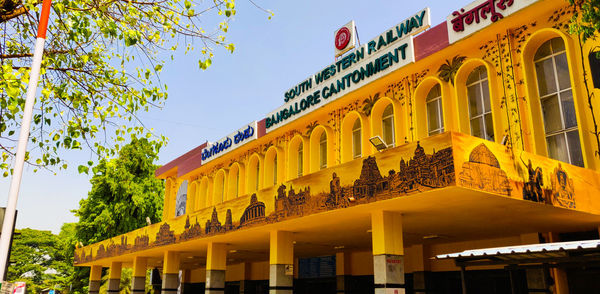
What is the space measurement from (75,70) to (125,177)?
2906 cm

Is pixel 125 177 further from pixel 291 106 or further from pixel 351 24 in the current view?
pixel 351 24

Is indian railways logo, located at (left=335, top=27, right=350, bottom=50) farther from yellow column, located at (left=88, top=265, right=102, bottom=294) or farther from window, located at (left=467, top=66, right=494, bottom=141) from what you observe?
yellow column, located at (left=88, top=265, right=102, bottom=294)

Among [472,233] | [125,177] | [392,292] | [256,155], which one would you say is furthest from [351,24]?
[125,177]

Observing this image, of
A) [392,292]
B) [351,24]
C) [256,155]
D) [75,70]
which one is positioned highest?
[351,24]

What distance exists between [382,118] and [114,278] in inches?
719

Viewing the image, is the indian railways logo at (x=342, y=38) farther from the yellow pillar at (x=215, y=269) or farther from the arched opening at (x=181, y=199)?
the arched opening at (x=181, y=199)

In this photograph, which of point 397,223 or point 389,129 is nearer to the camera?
point 397,223

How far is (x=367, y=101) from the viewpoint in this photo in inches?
650

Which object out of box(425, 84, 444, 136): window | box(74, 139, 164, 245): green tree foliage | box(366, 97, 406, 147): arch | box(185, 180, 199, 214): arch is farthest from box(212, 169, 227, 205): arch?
box(74, 139, 164, 245): green tree foliage

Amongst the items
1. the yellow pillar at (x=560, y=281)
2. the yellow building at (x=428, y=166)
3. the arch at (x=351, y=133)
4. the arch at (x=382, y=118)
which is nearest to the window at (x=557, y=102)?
the yellow building at (x=428, y=166)

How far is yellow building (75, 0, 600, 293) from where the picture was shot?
9.38 meters

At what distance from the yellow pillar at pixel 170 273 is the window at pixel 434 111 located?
1206 centimetres

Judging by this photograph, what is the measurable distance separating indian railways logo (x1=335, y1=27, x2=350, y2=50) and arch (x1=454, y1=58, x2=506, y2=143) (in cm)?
520

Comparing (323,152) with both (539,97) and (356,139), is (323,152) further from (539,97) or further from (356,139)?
(539,97)
